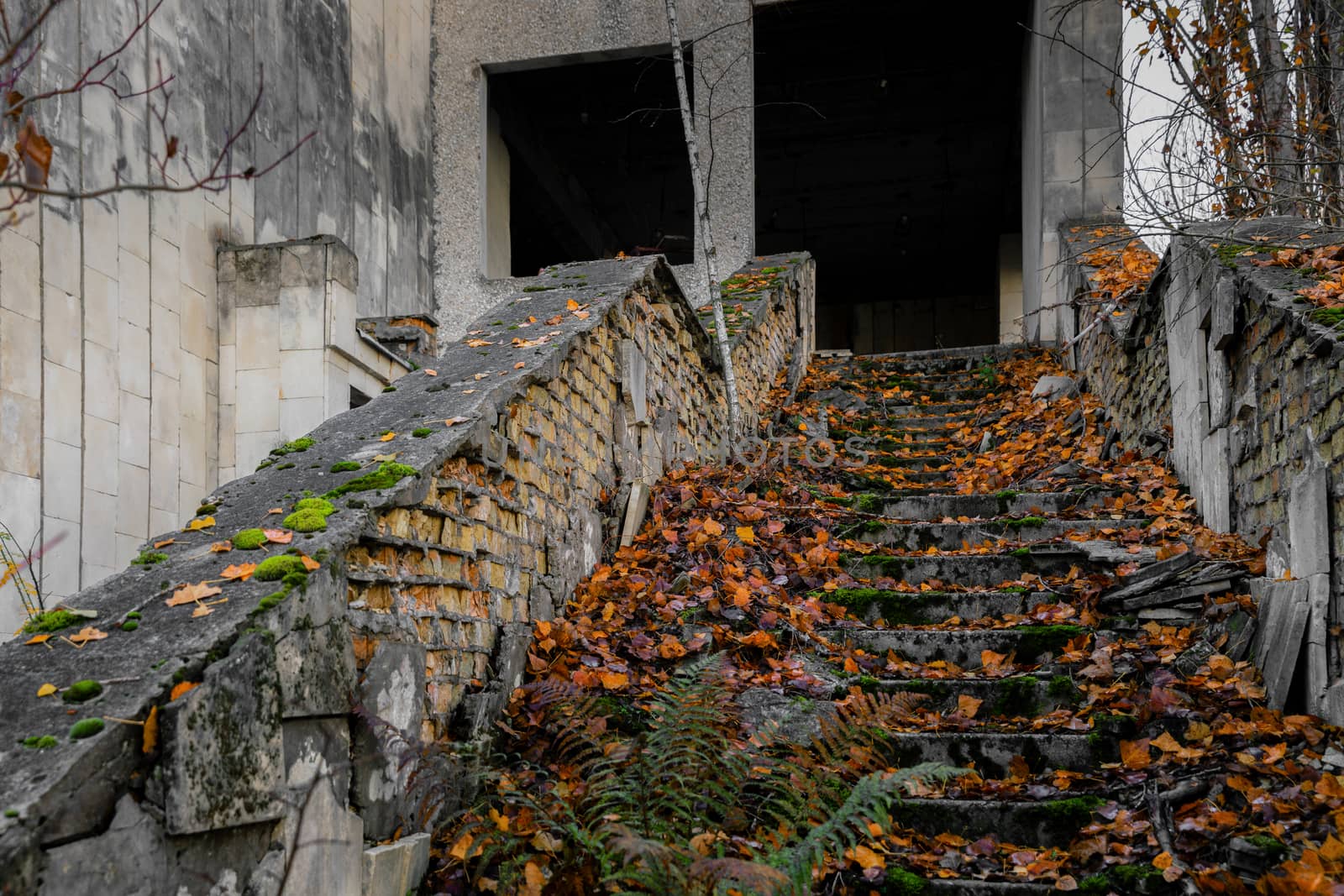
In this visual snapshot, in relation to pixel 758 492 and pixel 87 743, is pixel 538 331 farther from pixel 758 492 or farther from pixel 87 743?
pixel 87 743

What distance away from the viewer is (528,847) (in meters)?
3.03

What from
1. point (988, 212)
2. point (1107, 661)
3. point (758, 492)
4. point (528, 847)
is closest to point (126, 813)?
point (528, 847)

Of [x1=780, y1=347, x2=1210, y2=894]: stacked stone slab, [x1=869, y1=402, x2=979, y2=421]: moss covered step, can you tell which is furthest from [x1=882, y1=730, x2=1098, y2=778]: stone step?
[x1=869, y1=402, x2=979, y2=421]: moss covered step

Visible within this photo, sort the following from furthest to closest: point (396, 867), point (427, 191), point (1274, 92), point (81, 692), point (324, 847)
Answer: point (427, 191) → point (1274, 92) → point (396, 867) → point (324, 847) → point (81, 692)

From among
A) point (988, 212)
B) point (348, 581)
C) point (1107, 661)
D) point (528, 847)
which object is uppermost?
point (988, 212)

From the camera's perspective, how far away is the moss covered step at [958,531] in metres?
5.16

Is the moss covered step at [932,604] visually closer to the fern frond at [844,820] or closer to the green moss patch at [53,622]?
the fern frond at [844,820]

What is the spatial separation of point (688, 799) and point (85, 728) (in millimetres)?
1584

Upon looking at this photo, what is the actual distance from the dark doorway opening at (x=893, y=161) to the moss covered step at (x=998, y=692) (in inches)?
275

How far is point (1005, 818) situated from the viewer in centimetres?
319

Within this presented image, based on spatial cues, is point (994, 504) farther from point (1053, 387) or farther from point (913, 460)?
point (1053, 387)

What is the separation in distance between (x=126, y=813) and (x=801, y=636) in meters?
2.71

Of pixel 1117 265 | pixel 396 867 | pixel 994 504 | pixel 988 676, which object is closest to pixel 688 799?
pixel 396 867

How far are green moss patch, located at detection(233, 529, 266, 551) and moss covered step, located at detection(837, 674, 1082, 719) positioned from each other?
6.93 ft
